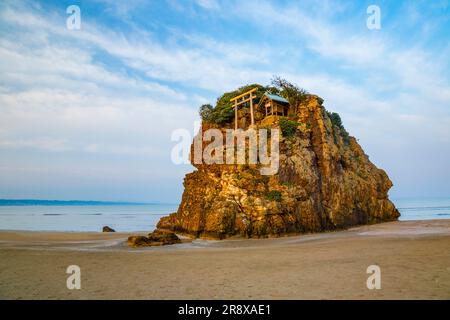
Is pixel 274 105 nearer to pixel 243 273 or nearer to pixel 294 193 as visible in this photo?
pixel 294 193

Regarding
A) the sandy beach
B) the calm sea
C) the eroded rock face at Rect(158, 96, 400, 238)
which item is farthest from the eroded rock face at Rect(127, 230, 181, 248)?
the calm sea

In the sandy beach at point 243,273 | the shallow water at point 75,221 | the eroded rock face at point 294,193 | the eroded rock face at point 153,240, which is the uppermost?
the eroded rock face at point 294,193

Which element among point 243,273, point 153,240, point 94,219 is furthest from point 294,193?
point 94,219

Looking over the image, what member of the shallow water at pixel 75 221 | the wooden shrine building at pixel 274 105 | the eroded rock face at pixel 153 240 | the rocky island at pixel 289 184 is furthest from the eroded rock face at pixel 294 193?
the shallow water at pixel 75 221

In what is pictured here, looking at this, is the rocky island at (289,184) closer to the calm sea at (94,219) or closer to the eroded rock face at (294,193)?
the eroded rock face at (294,193)

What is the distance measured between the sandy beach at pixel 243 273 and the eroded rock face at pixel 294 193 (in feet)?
20.9

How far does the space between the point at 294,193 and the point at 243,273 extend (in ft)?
42.5

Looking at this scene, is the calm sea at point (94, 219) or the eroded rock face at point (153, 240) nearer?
the eroded rock face at point (153, 240)

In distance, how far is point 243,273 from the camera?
32.9ft

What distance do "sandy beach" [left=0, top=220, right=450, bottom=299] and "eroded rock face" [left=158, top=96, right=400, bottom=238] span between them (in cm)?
636

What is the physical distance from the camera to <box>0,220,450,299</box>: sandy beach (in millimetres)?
7785

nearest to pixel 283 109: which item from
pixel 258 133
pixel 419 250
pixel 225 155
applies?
pixel 258 133

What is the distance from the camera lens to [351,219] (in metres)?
25.5

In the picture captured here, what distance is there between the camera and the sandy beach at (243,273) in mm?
7785
